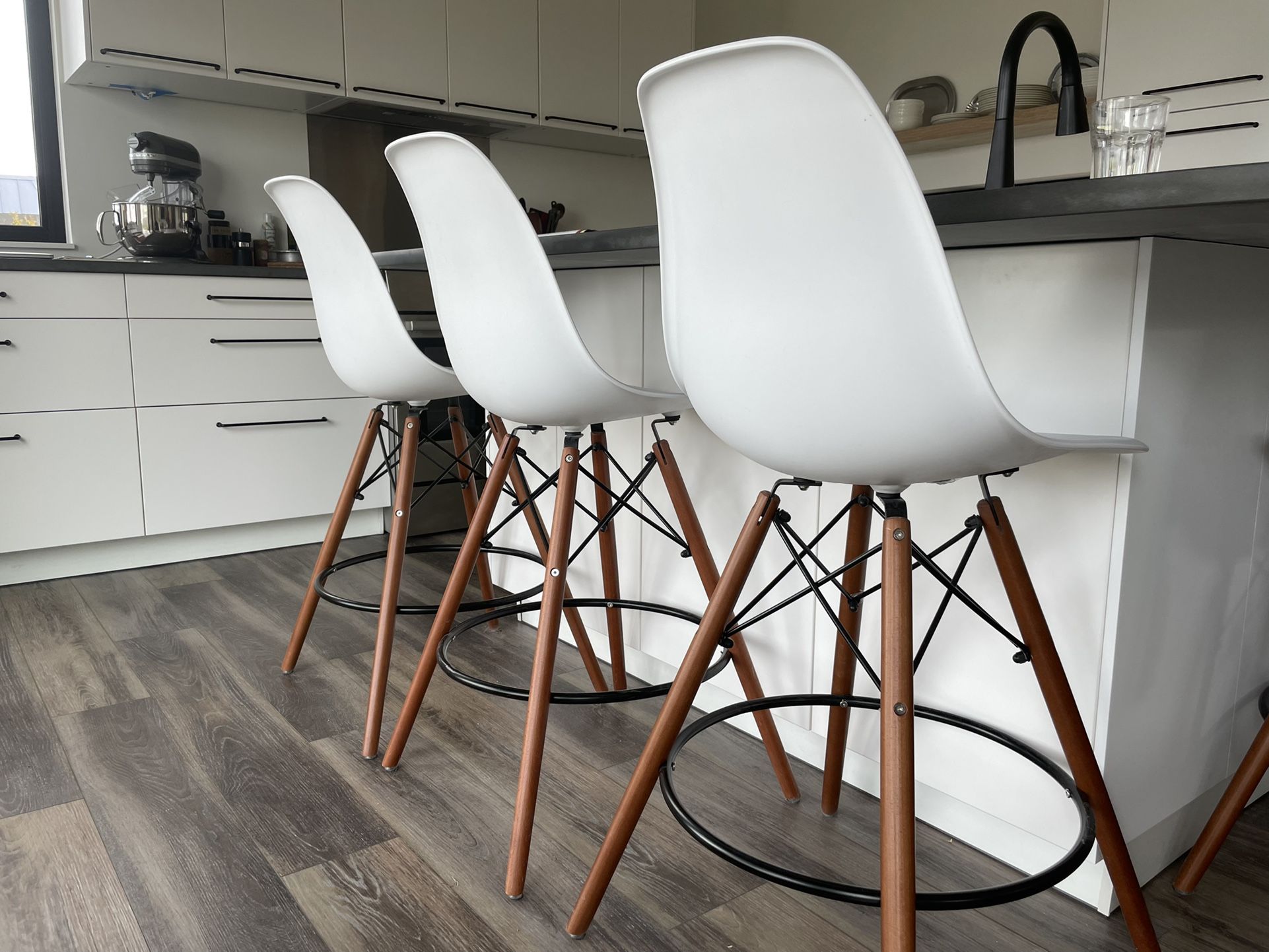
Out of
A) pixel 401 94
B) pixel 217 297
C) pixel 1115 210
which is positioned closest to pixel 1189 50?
pixel 1115 210

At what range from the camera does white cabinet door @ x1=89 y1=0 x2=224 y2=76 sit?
3.05 metres

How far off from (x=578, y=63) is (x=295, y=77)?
1.26 meters

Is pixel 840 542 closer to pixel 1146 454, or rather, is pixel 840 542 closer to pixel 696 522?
pixel 696 522

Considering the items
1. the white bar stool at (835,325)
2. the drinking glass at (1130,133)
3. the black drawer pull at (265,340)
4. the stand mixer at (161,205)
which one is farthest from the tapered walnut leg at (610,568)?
the stand mixer at (161,205)

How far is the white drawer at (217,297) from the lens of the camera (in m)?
2.92

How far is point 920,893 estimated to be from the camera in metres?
1.01

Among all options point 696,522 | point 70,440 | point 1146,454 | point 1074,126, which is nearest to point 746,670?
point 696,522

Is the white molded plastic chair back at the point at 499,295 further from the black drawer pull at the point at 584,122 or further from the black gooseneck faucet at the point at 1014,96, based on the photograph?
the black drawer pull at the point at 584,122

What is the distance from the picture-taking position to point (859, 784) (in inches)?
65.2

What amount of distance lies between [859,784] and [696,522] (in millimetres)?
534

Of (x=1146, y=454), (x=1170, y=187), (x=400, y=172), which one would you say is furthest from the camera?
(x=400, y=172)

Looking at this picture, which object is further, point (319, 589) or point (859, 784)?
point (319, 589)

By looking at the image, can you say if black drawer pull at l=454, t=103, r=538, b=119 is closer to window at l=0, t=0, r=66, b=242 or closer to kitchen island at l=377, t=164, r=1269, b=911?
window at l=0, t=0, r=66, b=242

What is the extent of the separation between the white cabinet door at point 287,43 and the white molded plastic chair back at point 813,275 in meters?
2.91
